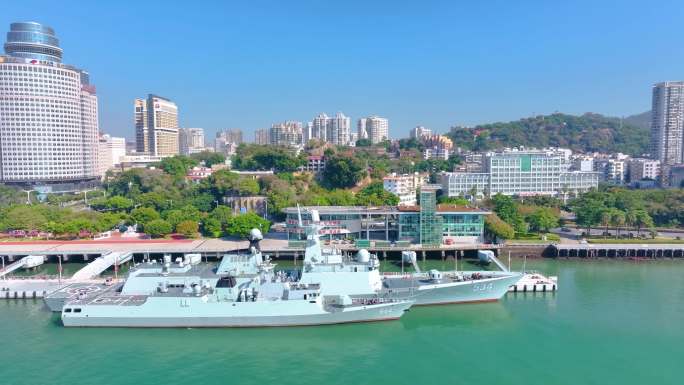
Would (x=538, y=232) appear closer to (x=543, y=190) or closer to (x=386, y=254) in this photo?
(x=386, y=254)

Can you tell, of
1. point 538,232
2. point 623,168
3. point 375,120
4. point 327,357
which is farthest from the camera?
point 375,120

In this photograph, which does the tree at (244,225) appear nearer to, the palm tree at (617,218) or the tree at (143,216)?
the tree at (143,216)

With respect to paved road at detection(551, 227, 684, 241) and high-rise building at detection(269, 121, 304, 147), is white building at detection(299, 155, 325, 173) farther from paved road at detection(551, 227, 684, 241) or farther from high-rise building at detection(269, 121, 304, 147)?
high-rise building at detection(269, 121, 304, 147)

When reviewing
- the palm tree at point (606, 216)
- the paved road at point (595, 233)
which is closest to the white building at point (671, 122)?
the paved road at point (595, 233)

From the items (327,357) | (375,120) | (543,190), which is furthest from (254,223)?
(375,120)

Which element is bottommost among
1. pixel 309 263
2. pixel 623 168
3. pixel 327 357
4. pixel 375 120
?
pixel 327 357

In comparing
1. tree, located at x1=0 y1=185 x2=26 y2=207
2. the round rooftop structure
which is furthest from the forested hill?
tree, located at x1=0 y1=185 x2=26 y2=207

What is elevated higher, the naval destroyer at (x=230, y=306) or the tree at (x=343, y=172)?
the tree at (x=343, y=172)
